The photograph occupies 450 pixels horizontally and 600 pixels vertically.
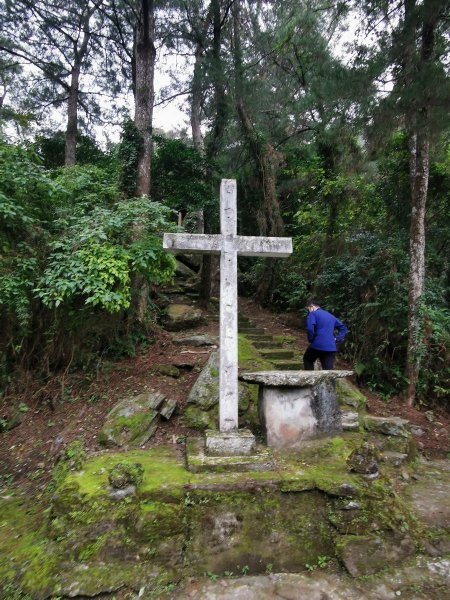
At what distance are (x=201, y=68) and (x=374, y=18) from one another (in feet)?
21.1

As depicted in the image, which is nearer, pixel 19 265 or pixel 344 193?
pixel 19 265

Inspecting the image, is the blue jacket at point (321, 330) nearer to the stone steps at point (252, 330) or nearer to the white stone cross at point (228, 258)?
the white stone cross at point (228, 258)

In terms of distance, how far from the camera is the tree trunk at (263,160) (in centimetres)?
1062

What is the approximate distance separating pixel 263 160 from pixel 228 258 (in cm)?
743

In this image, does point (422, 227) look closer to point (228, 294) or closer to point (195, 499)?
point (228, 294)

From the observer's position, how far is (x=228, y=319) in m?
4.36

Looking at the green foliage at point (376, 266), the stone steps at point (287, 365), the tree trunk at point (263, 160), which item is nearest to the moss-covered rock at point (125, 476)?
the stone steps at point (287, 365)

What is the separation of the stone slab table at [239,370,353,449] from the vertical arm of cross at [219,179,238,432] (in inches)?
9.2

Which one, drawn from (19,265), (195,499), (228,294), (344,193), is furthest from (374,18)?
(195,499)

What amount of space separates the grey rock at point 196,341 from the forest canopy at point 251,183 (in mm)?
673

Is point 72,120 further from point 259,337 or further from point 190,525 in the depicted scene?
point 190,525

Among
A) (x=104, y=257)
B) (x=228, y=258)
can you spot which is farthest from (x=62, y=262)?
(x=228, y=258)

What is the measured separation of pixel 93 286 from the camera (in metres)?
5.07

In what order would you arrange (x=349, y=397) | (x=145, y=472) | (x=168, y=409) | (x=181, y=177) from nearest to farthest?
(x=145, y=472), (x=168, y=409), (x=349, y=397), (x=181, y=177)
